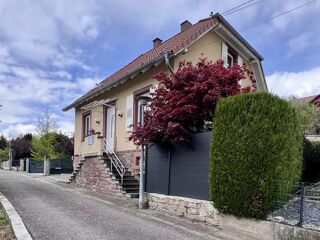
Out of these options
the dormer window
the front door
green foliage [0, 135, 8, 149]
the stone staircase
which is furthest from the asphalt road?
green foliage [0, 135, 8, 149]

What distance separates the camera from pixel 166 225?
8250 millimetres

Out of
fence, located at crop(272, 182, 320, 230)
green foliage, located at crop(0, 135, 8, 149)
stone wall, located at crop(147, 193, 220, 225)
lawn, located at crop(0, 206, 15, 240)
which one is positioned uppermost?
green foliage, located at crop(0, 135, 8, 149)

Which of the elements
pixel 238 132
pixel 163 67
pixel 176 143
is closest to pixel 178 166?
pixel 176 143

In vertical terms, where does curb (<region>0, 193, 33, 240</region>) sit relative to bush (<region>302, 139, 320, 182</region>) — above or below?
below

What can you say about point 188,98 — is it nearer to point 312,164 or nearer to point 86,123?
point 312,164

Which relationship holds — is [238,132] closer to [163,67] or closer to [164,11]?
[164,11]

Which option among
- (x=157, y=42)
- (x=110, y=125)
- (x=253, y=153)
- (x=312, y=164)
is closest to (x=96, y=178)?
(x=110, y=125)

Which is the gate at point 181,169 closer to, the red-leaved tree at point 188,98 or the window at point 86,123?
the red-leaved tree at point 188,98

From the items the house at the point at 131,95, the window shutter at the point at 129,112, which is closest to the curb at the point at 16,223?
the house at the point at 131,95

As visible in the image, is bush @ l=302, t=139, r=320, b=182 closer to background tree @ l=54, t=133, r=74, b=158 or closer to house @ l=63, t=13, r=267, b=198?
house @ l=63, t=13, r=267, b=198

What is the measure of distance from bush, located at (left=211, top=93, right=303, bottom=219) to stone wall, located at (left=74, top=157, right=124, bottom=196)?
6.04 meters

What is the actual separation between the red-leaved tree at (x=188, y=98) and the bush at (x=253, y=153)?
114 centimetres

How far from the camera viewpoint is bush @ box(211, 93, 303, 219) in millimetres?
7152

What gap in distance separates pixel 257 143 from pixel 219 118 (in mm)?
1111
